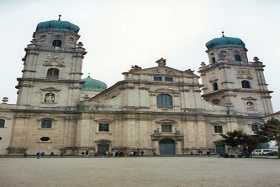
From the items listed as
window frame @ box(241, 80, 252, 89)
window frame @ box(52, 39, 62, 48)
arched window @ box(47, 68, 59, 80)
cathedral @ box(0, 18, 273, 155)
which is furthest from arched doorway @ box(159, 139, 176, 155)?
window frame @ box(52, 39, 62, 48)

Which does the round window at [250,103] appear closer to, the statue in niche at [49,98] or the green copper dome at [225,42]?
the green copper dome at [225,42]

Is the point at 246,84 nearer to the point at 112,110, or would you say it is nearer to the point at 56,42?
the point at 112,110

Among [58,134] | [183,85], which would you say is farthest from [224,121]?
[58,134]

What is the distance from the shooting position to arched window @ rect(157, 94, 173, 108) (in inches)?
1695

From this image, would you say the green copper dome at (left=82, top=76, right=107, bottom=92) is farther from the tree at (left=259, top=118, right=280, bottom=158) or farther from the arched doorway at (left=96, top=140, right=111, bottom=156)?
the tree at (left=259, top=118, right=280, bottom=158)

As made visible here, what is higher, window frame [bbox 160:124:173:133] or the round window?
the round window

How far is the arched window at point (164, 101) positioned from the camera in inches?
1695

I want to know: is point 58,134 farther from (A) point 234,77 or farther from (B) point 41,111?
(A) point 234,77

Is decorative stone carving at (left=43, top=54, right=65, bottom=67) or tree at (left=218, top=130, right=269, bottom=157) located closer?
tree at (left=218, top=130, right=269, bottom=157)

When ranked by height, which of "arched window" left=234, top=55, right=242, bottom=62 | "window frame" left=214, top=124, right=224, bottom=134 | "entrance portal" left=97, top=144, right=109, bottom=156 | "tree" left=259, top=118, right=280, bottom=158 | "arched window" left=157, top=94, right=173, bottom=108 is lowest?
"entrance portal" left=97, top=144, right=109, bottom=156

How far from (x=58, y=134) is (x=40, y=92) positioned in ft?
24.0

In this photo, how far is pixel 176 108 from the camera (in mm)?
43125

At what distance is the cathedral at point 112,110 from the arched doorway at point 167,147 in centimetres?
16

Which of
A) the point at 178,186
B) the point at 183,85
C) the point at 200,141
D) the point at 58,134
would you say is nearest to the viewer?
the point at 178,186
